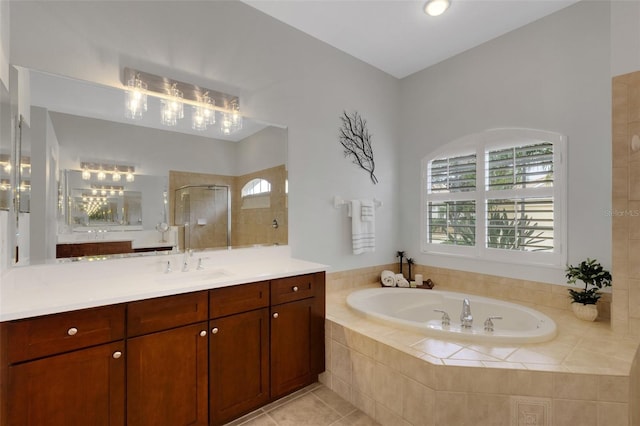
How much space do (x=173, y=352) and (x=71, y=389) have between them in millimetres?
419

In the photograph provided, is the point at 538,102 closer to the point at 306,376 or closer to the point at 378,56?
the point at 378,56

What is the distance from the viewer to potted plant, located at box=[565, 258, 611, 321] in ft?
7.24

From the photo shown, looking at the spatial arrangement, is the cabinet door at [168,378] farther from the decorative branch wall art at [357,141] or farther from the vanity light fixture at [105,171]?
the decorative branch wall art at [357,141]

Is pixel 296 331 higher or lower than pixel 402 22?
lower

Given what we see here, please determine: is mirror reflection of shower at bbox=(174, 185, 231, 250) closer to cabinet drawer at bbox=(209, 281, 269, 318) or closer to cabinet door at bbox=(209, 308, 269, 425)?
cabinet drawer at bbox=(209, 281, 269, 318)

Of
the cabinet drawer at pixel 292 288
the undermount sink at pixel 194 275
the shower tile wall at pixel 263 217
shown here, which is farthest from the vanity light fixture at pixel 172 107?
the cabinet drawer at pixel 292 288

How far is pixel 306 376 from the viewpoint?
85.0 inches

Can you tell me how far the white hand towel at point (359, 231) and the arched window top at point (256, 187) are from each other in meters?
0.98

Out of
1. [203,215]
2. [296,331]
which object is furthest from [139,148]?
[296,331]

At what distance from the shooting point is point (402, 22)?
2.62 m

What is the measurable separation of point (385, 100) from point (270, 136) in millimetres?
1694

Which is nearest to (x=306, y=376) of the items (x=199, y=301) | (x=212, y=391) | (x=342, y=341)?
(x=342, y=341)

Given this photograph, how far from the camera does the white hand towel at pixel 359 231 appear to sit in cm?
307

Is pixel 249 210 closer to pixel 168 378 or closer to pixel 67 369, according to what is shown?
pixel 168 378
